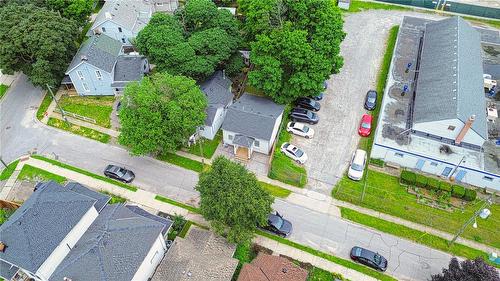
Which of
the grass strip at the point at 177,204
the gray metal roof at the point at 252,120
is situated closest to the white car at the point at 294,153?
the gray metal roof at the point at 252,120

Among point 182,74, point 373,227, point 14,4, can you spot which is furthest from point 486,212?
point 14,4

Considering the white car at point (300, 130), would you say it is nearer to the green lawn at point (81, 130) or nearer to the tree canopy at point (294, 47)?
the tree canopy at point (294, 47)

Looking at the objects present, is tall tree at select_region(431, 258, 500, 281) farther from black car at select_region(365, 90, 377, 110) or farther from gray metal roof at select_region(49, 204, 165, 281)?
gray metal roof at select_region(49, 204, 165, 281)

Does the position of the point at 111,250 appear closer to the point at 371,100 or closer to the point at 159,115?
the point at 159,115

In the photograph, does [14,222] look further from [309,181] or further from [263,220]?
[309,181]

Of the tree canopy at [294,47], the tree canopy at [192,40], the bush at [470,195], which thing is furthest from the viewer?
the tree canopy at [192,40]

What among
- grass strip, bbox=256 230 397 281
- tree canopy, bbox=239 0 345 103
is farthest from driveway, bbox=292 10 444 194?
grass strip, bbox=256 230 397 281
